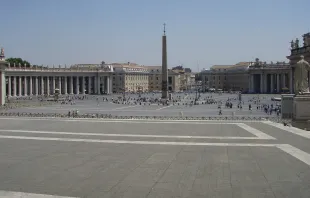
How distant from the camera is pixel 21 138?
2086 cm

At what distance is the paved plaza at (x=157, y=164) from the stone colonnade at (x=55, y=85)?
318 ft

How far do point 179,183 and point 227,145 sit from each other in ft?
23.6

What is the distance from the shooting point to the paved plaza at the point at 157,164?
405 inches

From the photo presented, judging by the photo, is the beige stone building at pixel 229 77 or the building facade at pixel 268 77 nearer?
the building facade at pixel 268 77

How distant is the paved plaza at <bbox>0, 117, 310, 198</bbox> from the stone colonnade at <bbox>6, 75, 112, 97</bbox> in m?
97.1

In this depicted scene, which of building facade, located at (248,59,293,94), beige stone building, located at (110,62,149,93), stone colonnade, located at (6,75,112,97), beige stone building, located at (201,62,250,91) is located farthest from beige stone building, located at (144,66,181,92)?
building facade, located at (248,59,293,94)

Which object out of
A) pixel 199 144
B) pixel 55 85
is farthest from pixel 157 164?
pixel 55 85

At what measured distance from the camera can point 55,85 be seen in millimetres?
143750

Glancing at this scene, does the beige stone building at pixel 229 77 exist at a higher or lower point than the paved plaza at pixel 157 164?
higher

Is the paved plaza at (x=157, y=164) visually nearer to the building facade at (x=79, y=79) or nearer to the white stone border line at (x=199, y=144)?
the white stone border line at (x=199, y=144)

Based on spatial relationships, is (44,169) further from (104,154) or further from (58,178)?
(104,154)

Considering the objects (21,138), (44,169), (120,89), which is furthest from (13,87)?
(44,169)

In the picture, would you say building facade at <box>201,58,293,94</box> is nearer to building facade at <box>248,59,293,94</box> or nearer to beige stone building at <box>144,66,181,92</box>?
building facade at <box>248,59,293,94</box>

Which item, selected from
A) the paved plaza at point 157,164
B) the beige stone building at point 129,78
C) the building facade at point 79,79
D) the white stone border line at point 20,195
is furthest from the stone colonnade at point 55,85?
the white stone border line at point 20,195
